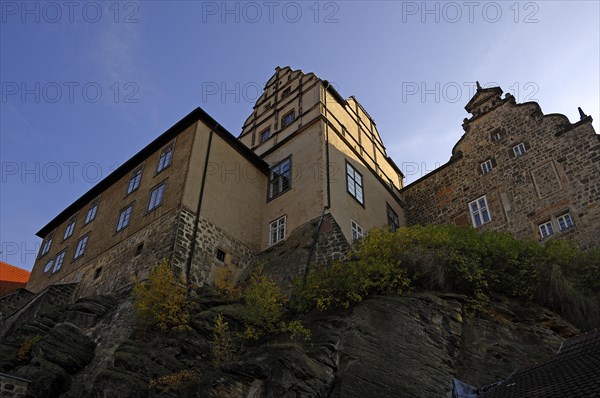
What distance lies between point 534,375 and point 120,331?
1133 cm

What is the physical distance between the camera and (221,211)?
19828 mm

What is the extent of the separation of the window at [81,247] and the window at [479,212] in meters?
17.4

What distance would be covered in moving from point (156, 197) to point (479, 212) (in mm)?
13497

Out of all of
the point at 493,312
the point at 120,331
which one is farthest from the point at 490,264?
the point at 120,331

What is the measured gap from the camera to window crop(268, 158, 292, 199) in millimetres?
21391

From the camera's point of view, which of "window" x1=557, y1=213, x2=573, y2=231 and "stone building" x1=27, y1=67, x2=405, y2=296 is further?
"stone building" x1=27, y1=67, x2=405, y2=296

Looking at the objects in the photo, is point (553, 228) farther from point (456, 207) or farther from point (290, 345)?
point (290, 345)

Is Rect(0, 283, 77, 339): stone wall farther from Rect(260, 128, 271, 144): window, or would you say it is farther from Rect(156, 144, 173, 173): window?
Rect(260, 128, 271, 144): window

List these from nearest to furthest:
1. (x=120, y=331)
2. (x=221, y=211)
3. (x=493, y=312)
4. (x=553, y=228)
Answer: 1. (x=493, y=312)
2. (x=120, y=331)
3. (x=553, y=228)
4. (x=221, y=211)

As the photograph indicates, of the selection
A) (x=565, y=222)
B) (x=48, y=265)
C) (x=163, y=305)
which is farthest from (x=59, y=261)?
(x=565, y=222)

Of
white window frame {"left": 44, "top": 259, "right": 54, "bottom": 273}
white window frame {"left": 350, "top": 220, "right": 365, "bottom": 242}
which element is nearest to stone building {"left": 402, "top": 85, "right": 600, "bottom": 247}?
white window frame {"left": 350, "top": 220, "right": 365, "bottom": 242}

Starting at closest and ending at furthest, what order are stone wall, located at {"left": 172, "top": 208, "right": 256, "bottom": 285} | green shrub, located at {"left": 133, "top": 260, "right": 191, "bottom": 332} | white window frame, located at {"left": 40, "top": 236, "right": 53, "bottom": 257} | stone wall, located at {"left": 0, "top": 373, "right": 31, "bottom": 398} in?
stone wall, located at {"left": 0, "top": 373, "right": 31, "bottom": 398} → green shrub, located at {"left": 133, "top": 260, "right": 191, "bottom": 332} → stone wall, located at {"left": 172, "top": 208, "right": 256, "bottom": 285} → white window frame, located at {"left": 40, "top": 236, "right": 53, "bottom": 257}

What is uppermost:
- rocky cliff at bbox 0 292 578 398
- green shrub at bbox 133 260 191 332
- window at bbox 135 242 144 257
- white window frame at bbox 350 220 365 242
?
white window frame at bbox 350 220 365 242

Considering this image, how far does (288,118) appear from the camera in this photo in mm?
24969
